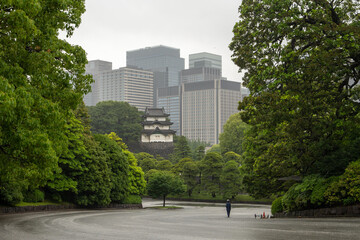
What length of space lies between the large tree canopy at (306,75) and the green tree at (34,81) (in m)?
8.72

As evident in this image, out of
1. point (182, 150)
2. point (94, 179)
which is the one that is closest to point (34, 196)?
point (94, 179)

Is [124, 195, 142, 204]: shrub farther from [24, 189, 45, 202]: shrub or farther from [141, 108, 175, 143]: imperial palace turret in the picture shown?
[141, 108, 175, 143]: imperial palace turret

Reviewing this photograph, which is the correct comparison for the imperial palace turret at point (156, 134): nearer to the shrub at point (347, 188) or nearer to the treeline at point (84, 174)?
the treeline at point (84, 174)

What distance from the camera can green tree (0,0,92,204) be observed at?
13.1 m

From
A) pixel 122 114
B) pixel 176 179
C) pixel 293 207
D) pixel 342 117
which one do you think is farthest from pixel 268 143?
pixel 122 114

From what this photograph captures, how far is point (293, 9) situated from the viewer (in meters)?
20.8

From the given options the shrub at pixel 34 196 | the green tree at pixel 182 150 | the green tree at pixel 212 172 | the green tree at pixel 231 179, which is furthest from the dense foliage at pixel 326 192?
the green tree at pixel 182 150

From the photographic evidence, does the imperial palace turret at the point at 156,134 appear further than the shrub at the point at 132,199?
Yes

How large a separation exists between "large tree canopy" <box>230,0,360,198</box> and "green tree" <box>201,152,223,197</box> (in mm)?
50550

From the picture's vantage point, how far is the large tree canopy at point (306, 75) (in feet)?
67.0

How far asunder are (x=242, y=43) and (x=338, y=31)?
5.19 meters

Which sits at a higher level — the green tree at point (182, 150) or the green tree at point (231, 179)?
the green tree at point (182, 150)

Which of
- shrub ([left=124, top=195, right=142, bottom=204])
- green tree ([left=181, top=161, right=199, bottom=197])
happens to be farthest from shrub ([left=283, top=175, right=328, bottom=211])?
green tree ([left=181, top=161, right=199, bottom=197])

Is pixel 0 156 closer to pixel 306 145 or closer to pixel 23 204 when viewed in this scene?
pixel 306 145
